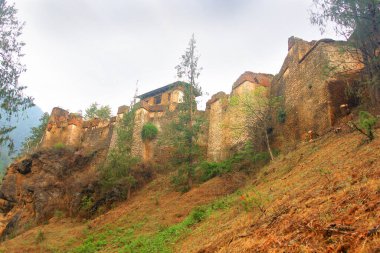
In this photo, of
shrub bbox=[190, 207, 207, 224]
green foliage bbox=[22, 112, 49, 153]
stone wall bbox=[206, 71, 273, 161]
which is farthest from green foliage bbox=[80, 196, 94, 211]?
green foliage bbox=[22, 112, 49, 153]

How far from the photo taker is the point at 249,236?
252 inches

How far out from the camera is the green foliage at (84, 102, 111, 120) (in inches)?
1651

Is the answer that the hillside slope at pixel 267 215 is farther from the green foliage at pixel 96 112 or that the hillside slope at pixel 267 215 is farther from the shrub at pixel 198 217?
the green foliage at pixel 96 112

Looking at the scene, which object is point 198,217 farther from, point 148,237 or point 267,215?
point 267,215

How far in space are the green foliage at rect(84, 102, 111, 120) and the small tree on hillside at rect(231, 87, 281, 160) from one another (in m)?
25.1

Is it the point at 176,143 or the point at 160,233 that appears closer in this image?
the point at 160,233

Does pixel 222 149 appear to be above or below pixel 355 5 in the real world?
below

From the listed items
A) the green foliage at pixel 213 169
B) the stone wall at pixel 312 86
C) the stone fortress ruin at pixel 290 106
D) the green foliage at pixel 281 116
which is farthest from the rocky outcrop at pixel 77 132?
the stone wall at pixel 312 86

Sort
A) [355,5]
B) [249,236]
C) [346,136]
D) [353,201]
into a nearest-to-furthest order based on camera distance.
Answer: [353,201] < [249,236] < [346,136] < [355,5]

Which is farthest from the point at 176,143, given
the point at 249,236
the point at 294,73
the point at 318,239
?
the point at 318,239

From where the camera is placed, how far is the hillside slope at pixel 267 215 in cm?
484

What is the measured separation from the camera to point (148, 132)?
89.1 ft

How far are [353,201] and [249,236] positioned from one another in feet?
6.49

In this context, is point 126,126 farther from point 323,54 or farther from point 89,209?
point 323,54
